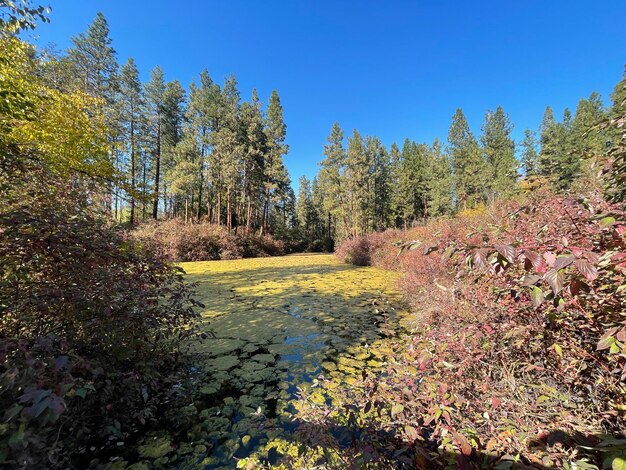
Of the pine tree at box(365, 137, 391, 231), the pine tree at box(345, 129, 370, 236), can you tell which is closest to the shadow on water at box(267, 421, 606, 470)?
the pine tree at box(345, 129, 370, 236)

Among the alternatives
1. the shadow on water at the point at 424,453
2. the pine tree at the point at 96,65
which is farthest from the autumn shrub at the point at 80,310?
the pine tree at the point at 96,65

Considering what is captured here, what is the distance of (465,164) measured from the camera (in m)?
32.7

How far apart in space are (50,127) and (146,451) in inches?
291

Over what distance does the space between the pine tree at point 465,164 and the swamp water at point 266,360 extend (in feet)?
99.1

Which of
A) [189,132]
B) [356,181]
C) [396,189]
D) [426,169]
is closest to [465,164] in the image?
[426,169]

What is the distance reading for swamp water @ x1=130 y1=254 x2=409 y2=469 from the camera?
2.42m

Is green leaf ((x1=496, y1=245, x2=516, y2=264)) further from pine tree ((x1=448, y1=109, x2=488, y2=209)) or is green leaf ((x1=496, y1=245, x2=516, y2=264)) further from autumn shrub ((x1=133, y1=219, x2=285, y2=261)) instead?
pine tree ((x1=448, y1=109, x2=488, y2=209))

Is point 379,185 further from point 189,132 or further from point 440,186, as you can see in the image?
point 189,132

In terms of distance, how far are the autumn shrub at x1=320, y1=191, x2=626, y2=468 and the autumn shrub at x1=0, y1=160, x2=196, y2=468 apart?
77.6 inches

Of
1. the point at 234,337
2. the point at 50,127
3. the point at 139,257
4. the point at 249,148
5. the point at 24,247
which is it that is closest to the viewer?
the point at 24,247

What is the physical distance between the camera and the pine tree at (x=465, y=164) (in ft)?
105

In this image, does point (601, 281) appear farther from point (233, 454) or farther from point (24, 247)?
point (24, 247)

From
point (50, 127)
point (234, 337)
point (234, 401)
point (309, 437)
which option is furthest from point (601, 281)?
point (50, 127)

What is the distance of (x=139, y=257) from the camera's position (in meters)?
2.99
